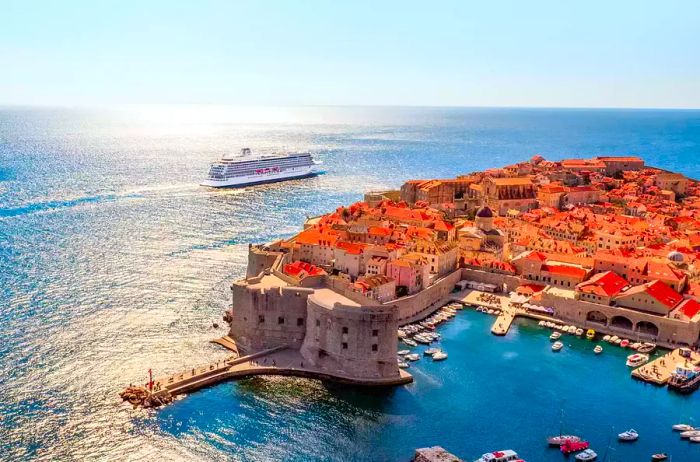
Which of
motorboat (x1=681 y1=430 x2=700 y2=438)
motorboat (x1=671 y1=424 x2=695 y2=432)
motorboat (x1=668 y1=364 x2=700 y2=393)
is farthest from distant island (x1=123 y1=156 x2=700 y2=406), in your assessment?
motorboat (x1=681 y1=430 x2=700 y2=438)

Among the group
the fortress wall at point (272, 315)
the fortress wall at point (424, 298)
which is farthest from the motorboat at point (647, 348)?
the fortress wall at point (272, 315)

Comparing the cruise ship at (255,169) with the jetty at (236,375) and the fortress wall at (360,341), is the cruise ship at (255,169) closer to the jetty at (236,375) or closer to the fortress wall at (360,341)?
the jetty at (236,375)

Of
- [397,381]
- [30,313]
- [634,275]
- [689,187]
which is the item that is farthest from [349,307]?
[689,187]

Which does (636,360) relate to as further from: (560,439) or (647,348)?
(560,439)

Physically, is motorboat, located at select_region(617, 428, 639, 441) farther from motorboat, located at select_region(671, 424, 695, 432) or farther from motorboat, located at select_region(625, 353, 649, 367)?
motorboat, located at select_region(625, 353, 649, 367)

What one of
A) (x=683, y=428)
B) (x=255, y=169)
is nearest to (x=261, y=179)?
(x=255, y=169)

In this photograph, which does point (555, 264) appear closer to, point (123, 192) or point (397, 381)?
point (397, 381)

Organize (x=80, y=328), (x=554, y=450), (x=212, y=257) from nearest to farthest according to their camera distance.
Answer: (x=554, y=450)
(x=80, y=328)
(x=212, y=257)
